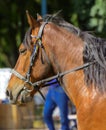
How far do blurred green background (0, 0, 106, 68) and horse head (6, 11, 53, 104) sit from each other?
4.93 m

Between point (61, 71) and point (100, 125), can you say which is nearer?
point (100, 125)

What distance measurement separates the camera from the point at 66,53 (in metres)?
5.11

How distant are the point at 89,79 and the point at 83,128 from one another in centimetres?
47

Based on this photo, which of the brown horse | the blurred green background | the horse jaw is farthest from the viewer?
the blurred green background

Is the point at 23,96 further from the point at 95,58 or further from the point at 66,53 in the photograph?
the point at 95,58

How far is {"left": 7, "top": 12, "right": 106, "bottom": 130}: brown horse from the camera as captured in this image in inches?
190

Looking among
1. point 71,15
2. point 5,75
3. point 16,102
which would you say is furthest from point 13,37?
point 16,102

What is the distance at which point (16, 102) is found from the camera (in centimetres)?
538

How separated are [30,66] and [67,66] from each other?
38cm

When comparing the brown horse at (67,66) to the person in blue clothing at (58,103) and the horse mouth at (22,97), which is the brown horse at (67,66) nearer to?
the horse mouth at (22,97)

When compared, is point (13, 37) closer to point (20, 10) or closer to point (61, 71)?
point (20, 10)

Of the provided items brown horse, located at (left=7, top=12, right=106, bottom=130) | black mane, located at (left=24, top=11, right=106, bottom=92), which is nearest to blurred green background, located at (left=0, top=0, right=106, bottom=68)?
brown horse, located at (left=7, top=12, right=106, bottom=130)

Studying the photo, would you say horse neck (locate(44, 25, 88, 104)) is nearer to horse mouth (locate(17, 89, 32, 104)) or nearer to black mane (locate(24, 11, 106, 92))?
black mane (locate(24, 11, 106, 92))

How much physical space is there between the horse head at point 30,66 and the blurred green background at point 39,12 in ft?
16.2
